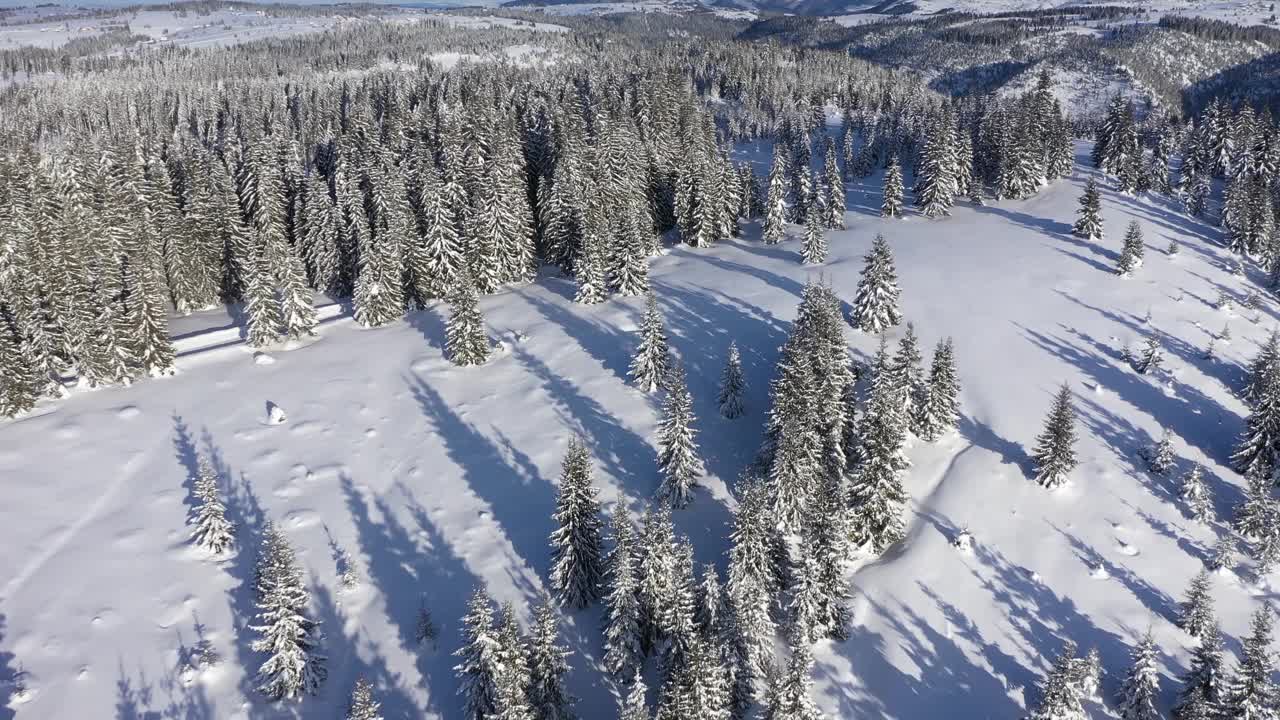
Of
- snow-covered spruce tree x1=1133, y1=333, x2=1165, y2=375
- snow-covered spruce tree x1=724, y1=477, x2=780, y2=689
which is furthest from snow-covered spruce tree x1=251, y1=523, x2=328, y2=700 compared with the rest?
snow-covered spruce tree x1=1133, y1=333, x2=1165, y2=375

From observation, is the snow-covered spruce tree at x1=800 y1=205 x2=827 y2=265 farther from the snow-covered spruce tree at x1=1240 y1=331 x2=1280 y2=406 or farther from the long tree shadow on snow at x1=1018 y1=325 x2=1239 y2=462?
Result: the snow-covered spruce tree at x1=1240 y1=331 x2=1280 y2=406

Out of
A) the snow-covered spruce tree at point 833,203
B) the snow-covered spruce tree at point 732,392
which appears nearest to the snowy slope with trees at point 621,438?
the snow-covered spruce tree at point 732,392

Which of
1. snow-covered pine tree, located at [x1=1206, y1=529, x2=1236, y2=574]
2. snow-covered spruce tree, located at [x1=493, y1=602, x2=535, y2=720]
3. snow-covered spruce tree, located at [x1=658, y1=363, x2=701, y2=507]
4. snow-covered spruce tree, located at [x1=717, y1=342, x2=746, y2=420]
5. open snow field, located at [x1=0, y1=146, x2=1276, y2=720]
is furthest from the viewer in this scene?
snow-covered spruce tree, located at [x1=717, y1=342, x2=746, y2=420]

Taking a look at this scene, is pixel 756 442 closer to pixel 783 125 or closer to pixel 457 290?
pixel 457 290

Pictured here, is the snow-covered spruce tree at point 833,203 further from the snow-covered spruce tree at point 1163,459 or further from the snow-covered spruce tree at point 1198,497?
the snow-covered spruce tree at point 1198,497

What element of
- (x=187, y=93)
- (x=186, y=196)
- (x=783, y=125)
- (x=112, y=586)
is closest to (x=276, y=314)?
(x=186, y=196)

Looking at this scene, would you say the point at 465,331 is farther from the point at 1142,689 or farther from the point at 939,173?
the point at 939,173
